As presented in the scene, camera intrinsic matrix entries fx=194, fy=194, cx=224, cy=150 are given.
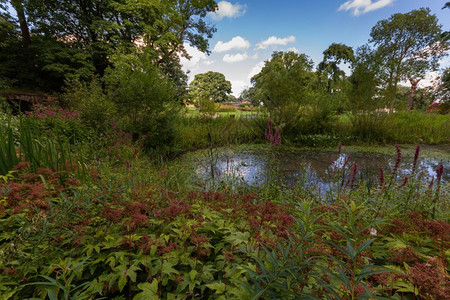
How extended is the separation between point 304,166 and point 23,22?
20750 mm

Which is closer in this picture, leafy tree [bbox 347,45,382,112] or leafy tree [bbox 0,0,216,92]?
leafy tree [bbox 347,45,382,112]

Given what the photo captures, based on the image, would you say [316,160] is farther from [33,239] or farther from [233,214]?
[33,239]

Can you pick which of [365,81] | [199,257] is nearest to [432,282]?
[199,257]

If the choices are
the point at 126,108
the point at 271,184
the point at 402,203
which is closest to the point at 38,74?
the point at 126,108

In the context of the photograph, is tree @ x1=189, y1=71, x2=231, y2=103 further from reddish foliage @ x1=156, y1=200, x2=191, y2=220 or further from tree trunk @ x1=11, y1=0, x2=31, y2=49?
reddish foliage @ x1=156, y1=200, x2=191, y2=220

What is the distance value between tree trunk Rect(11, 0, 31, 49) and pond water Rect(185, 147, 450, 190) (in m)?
17.3

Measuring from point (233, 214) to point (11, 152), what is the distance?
2242 mm

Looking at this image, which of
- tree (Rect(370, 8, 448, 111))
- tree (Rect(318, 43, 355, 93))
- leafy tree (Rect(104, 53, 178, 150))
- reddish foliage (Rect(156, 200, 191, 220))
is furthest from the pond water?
tree (Rect(318, 43, 355, 93))

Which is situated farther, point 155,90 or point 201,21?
point 201,21

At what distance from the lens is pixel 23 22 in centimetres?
1372

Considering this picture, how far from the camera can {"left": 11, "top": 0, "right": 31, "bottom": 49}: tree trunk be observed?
12.9m

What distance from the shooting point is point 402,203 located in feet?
6.30

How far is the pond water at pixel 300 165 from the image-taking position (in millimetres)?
4414

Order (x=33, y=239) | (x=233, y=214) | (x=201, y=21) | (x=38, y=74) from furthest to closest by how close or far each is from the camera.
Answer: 1. (x=201, y=21)
2. (x=38, y=74)
3. (x=233, y=214)
4. (x=33, y=239)
